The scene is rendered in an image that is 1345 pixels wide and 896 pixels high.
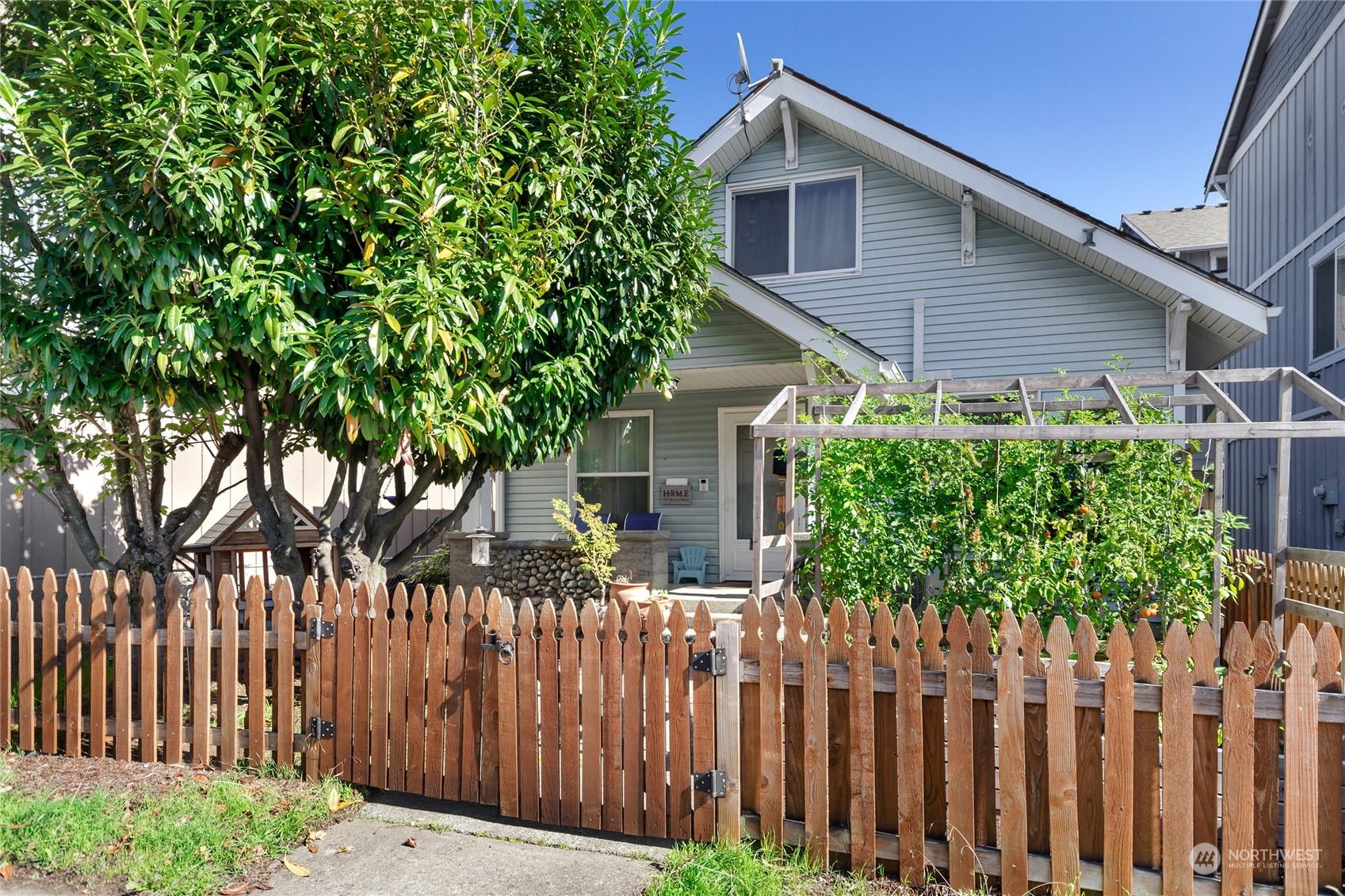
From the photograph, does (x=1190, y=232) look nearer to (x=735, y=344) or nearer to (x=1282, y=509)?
(x=735, y=344)

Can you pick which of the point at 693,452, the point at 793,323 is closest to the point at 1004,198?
the point at 793,323

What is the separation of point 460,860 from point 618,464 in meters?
7.62

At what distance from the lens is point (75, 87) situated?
4.16m

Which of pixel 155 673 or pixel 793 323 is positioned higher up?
pixel 793 323

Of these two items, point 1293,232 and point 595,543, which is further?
point 1293,232

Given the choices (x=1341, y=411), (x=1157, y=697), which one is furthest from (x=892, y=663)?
(x=1341, y=411)

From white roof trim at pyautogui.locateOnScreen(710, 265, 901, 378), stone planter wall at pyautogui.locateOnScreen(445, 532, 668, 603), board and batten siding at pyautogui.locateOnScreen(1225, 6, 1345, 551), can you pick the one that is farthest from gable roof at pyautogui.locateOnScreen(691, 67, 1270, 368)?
stone planter wall at pyautogui.locateOnScreen(445, 532, 668, 603)

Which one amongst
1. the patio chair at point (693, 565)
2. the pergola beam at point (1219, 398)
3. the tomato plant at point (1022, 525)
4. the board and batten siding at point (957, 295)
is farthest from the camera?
the patio chair at point (693, 565)

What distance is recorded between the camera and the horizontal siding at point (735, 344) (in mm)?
8383

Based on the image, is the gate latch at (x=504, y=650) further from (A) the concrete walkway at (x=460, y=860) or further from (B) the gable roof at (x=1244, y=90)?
(B) the gable roof at (x=1244, y=90)

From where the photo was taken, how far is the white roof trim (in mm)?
7773

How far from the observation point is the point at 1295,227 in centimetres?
1152

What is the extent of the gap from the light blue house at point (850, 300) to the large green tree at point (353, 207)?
3.02 m

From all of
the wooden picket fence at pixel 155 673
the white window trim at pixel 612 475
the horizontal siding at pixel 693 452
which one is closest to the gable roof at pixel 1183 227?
the horizontal siding at pixel 693 452
